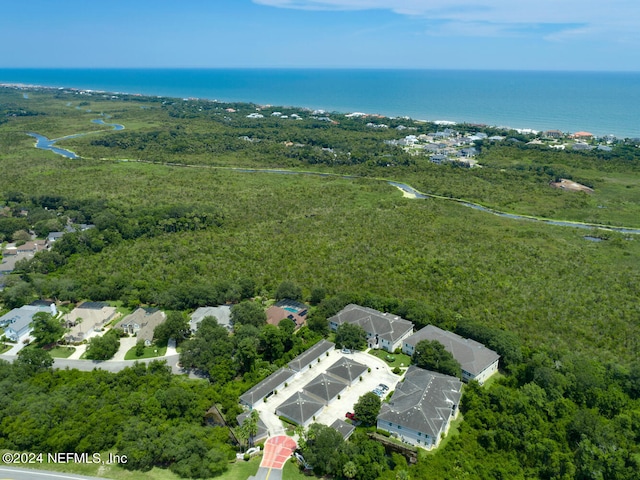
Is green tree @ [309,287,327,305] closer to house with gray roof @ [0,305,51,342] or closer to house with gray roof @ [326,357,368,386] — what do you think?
house with gray roof @ [326,357,368,386]

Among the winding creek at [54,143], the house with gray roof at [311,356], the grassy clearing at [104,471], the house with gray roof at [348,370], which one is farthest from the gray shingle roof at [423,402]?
the winding creek at [54,143]

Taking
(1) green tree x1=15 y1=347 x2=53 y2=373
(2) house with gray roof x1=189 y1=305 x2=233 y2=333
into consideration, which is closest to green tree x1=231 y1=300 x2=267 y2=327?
(2) house with gray roof x1=189 y1=305 x2=233 y2=333

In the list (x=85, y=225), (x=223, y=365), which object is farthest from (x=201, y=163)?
(x=223, y=365)

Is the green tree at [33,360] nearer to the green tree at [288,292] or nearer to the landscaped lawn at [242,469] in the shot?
the landscaped lawn at [242,469]

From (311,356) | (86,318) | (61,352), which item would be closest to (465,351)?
(311,356)

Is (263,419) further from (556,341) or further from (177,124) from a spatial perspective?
(177,124)
